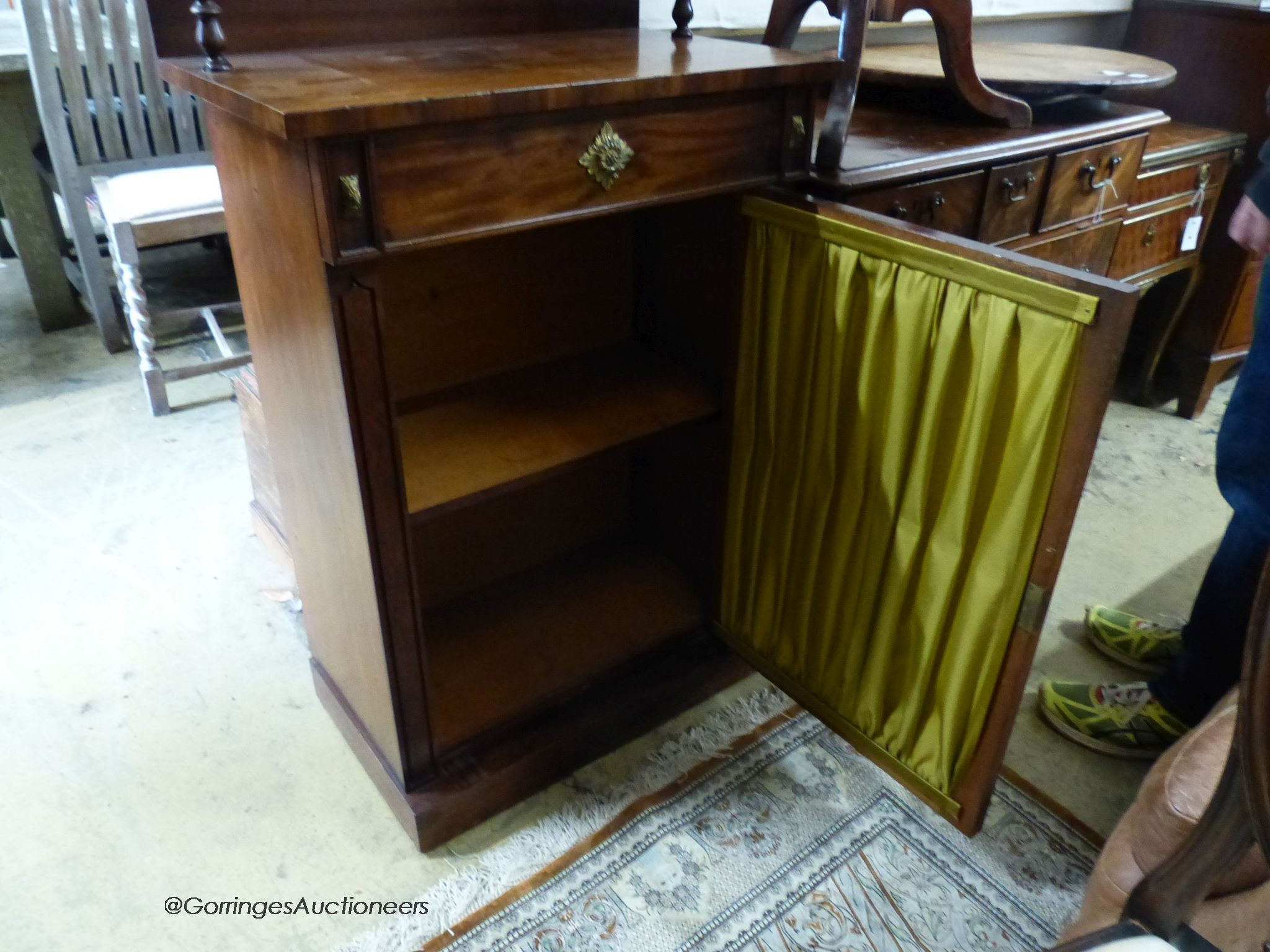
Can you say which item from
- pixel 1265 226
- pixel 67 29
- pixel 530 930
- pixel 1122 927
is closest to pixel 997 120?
pixel 1265 226

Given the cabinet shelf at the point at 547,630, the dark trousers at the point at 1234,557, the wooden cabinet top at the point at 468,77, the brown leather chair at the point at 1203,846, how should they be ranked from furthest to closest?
the cabinet shelf at the point at 547,630 → the dark trousers at the point at 1234,557 → the wooden cabinet top at the point at 468,77 → the brown leather chair at the point at 1203,846

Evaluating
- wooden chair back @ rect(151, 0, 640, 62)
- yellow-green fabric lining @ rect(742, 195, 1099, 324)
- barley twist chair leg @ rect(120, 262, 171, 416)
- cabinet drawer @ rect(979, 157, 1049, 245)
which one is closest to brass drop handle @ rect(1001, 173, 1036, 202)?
cabinet drawer @ rect(979, 157, 1049, 245)

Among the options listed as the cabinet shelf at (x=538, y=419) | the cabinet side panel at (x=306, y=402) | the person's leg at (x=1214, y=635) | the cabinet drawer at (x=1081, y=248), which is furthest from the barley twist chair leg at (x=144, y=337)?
the person's leg at (x=1214, y=635)

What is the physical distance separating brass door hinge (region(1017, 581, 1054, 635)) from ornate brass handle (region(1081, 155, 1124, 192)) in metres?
0.94

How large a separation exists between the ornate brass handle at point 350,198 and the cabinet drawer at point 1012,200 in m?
0.98

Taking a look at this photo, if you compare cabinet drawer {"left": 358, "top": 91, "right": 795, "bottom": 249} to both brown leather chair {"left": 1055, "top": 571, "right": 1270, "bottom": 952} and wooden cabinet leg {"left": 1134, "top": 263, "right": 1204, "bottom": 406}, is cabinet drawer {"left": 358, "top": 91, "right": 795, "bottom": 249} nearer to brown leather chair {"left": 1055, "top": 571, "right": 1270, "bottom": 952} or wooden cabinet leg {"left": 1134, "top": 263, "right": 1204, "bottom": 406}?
brown leather chair {"left": 1055, "top": 571, "right": 1270, "bottom": 952}

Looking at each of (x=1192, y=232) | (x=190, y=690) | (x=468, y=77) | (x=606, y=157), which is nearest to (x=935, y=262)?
(x=606, y=157)

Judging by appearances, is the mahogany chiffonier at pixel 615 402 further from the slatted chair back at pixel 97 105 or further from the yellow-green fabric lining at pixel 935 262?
the slatted chair back at pixel 97 105

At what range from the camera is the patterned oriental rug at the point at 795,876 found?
118 centimetres

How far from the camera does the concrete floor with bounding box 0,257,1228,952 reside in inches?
48.7

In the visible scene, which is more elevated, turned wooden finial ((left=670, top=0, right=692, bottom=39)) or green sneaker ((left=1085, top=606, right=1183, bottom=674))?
turned wooden finial ((left=670, top=0, right=692, bottom=39))

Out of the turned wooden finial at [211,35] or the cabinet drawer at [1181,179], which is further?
the cabinet drawer at [1181,179]

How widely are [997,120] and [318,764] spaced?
1.45m

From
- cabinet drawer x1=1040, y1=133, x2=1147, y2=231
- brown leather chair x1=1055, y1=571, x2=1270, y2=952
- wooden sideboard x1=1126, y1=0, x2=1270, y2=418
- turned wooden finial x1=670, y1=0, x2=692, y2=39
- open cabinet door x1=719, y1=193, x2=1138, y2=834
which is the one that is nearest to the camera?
brown leather chair x1=1055, y1=571, x2=1270, y2=952
